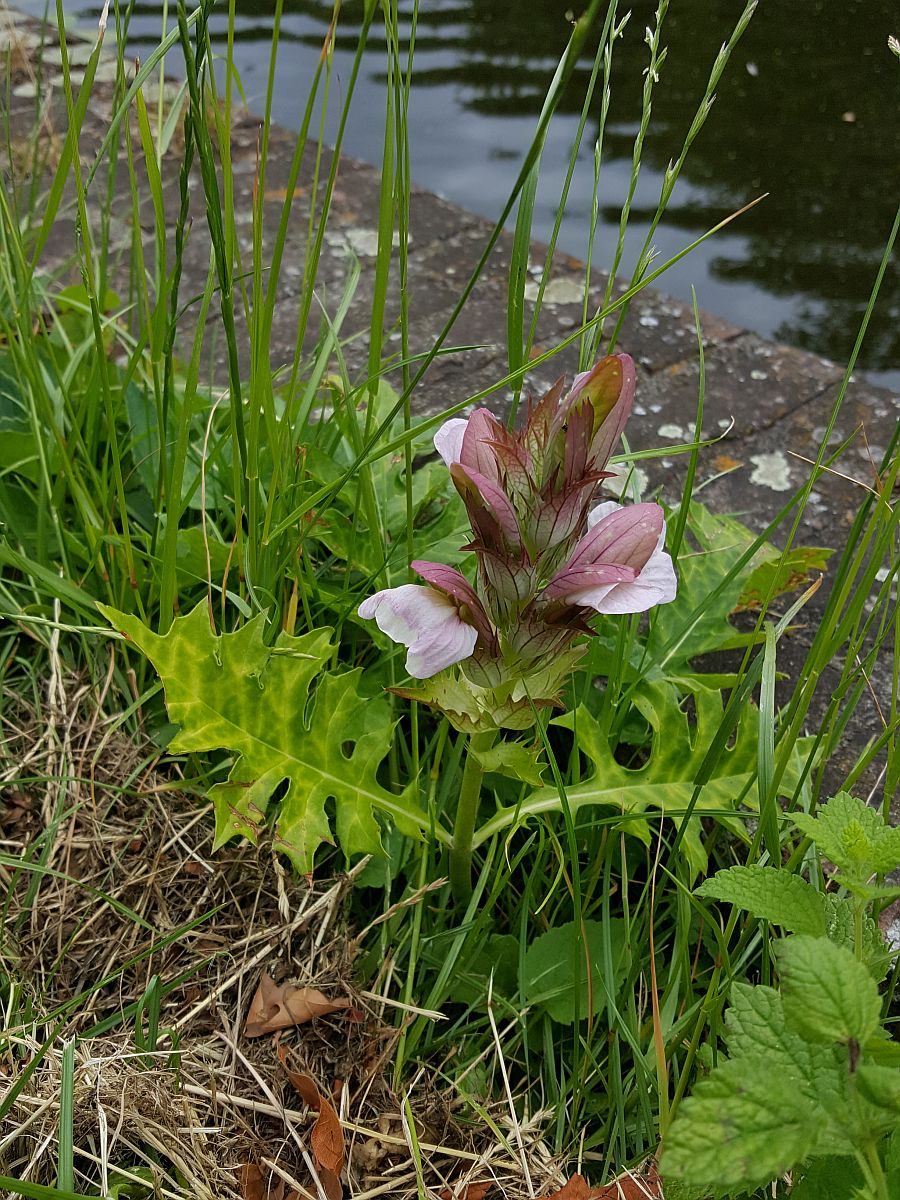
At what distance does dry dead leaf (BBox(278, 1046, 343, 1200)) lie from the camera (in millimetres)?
1266

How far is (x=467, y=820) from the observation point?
1424 millimetres

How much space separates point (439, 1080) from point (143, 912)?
0.49 m

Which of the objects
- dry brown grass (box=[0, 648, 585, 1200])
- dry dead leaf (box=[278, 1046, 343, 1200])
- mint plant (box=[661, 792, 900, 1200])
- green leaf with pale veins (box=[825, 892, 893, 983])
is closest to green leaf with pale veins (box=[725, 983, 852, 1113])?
mint plant (box=[661, 792, 900, 1200])

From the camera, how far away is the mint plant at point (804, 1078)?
0.81 meters

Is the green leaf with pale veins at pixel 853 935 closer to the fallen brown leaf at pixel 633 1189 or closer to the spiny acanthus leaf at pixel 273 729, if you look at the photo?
the fallen brown leaf at pixel 633 1189

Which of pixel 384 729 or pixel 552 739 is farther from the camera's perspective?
pixel 552 739

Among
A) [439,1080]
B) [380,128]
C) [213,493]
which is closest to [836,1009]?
[439,1080]

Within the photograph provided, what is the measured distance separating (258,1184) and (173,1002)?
0.28m

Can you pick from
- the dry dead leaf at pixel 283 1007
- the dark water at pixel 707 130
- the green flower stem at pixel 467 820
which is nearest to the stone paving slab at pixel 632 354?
the dark water at pixel 707 130

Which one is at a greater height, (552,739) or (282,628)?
(282,628)

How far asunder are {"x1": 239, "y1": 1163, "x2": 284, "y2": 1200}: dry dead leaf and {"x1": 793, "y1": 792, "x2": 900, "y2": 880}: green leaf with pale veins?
2.55 feet

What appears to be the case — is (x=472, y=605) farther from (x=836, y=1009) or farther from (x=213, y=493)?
(x=213, y=493)

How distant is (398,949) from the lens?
1.50 meters

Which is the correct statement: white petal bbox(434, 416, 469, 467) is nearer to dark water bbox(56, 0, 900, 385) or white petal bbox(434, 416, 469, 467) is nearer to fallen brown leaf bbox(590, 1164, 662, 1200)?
fallen brown leaf bbox(590, 1164, 662, 1200)
